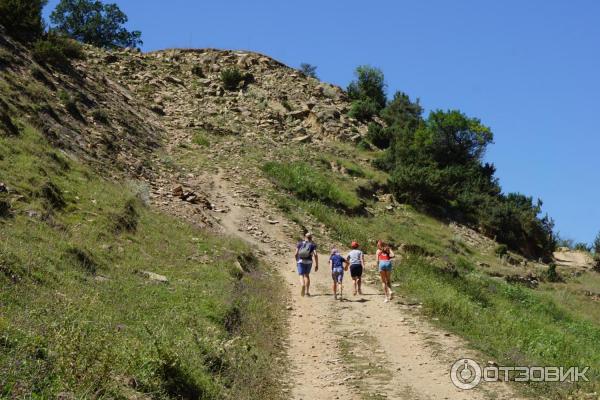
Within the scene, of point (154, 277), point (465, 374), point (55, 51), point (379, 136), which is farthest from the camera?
point (379, 136)

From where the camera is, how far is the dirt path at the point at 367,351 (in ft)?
29.2

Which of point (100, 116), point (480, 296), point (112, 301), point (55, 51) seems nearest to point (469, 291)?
point (480, 296)

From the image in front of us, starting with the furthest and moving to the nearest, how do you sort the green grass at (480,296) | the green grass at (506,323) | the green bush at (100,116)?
the green bush at (100,116) → the green grass at (480,296) → the green grass at (506,323)

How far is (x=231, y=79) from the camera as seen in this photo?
4397 centimetres

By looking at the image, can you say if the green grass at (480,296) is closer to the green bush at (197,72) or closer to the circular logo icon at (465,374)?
the circular logo icon at (465,374)

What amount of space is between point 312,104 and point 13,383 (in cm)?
4062

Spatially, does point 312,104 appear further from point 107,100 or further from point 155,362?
point 155,362

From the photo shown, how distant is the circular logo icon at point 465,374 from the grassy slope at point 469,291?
22.2 inches

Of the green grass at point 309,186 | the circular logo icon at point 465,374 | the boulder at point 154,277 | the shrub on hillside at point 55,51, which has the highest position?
the shrub on hillside at point 55,51

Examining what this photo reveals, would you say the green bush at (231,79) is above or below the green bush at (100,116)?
above

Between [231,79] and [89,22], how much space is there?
51.4 feet

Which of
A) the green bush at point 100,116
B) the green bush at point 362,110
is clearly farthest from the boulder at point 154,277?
the green bush at point 362,110

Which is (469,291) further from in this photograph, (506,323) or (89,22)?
(89,22)

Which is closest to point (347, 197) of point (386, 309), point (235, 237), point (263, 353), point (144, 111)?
point (235, 237)
